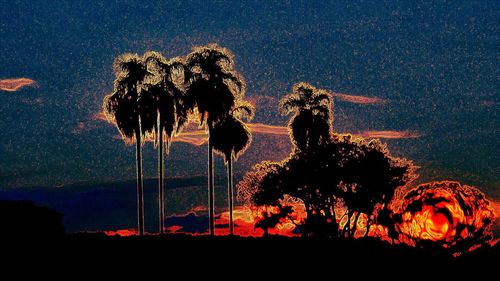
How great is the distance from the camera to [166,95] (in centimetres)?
6688

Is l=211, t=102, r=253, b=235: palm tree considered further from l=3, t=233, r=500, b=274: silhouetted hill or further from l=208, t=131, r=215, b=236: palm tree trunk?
l=3, t=233, r=500, b=274: silhouetted hill

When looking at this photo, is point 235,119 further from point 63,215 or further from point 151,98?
point 63,215

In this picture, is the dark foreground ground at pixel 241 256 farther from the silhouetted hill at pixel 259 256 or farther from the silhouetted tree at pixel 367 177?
the silhouetted tree at pixel 367 177

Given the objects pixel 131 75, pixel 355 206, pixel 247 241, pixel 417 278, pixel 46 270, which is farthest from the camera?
pixel 355 206

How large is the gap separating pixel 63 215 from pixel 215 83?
20.9 metres

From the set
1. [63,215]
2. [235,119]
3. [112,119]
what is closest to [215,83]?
[235,119]

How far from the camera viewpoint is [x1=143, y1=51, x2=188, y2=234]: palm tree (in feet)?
218

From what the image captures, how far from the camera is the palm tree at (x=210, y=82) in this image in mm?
67125

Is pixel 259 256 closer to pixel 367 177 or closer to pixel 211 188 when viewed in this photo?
pixel 211 188

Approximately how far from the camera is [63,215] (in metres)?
53.3

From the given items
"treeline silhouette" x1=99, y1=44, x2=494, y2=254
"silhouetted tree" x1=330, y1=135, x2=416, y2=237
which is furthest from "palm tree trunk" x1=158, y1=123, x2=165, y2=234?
"silhouetted tree" x1=330, y1=135, x2=416, y2=237

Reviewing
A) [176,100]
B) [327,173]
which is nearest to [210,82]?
[176,100]

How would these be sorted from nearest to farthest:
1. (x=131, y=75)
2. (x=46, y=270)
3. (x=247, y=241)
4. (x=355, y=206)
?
(x=46, y=270)
(x=247, y=241)
(x=131, y=75)
(x=355, y=206)

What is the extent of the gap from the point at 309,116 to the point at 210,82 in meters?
12.1
